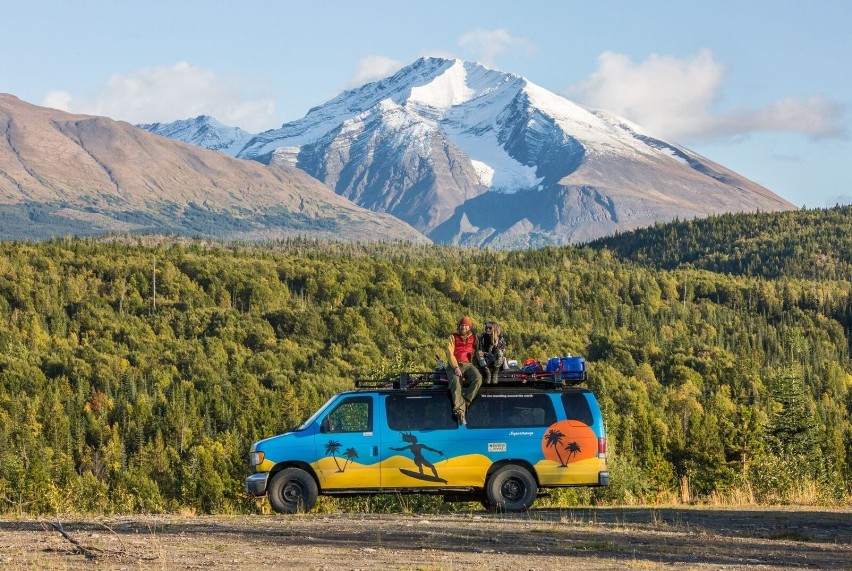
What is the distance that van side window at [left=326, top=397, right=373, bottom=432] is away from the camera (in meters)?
26.4

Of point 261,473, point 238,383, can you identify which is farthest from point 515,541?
point 238,383

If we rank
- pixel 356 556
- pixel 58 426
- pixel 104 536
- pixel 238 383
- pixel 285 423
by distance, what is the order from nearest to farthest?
pixel 356 556 → pixel 104 536 → pixel 285 423 → pixel 58 426 → pixel 238 383

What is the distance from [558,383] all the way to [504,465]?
2.11 m

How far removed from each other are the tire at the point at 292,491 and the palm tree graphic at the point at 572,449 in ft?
17.9

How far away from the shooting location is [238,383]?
17262 cm

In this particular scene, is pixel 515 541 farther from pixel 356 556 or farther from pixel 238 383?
pixel 238 383

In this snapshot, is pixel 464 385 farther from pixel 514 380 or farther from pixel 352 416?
pixel 352 416

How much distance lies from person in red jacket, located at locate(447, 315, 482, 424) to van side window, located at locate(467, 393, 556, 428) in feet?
1.06

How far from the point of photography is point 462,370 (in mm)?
26047

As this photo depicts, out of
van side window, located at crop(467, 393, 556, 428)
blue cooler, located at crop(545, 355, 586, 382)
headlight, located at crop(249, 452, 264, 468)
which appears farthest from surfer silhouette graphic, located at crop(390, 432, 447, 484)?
blue cooler, located at crop(545, 355, 586, 382)

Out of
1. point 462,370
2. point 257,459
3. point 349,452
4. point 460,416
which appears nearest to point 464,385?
point 462,370

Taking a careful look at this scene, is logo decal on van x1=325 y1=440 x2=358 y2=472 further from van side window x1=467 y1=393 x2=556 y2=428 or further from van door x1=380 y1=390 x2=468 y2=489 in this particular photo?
van side window x1=467 y1=393 x2=556 y2=428

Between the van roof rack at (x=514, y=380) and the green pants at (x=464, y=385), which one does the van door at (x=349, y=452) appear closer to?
the van roof rack at (x=514, y=380)

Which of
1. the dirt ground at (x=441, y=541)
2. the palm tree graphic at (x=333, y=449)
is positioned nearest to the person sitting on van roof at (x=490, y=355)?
the dirt ground at (x=441, y=541)
